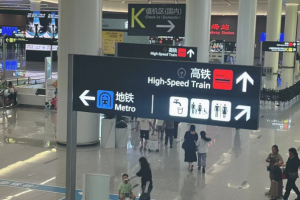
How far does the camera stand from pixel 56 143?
16.2 meters

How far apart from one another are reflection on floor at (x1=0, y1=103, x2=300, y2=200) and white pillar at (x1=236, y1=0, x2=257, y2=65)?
1504 cm

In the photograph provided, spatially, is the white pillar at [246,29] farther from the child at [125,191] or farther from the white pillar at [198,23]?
the child at [125,191]

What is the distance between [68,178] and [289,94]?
22.8m

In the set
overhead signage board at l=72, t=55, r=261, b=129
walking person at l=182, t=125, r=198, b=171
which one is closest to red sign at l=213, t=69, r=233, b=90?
overhead signage board at l=72, t=55, r=261, b=129

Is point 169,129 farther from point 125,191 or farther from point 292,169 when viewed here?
point 125,191

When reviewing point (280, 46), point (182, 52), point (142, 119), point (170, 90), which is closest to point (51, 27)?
point (182, 52)

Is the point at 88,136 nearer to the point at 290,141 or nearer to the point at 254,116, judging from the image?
the point at 290,141

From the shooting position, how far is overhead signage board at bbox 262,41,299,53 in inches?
1526

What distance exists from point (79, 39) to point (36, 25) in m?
14.2

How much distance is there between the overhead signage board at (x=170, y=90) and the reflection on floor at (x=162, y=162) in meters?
4.76

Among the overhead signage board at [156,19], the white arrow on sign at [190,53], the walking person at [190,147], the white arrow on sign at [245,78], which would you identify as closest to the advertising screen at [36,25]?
the overhead signage board at [156,19]

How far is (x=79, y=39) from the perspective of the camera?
609 inches

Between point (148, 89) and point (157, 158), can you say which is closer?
point (148, 89)

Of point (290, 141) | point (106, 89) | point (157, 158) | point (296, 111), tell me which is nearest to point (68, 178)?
point (106, 89)
